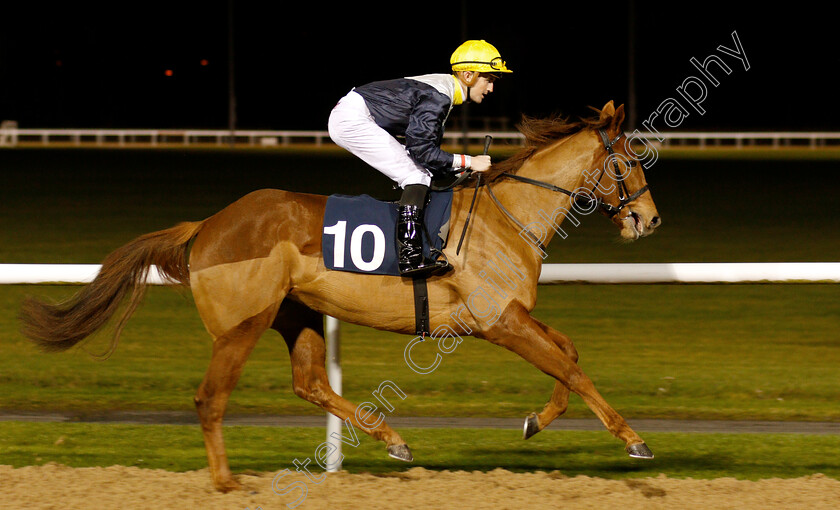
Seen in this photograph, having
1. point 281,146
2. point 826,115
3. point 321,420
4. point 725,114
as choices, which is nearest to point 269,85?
point 281,146

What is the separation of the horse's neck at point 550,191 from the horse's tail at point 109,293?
1269 mm

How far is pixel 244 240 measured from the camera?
430 cm

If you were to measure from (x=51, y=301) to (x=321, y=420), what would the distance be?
1.54m

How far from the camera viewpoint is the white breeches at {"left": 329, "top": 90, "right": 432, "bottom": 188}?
4.50m

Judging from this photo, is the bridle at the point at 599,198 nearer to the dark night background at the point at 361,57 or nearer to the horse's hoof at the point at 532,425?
the horse's hoof at the point at 532,425

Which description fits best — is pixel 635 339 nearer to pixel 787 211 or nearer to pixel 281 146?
pixel 787 211

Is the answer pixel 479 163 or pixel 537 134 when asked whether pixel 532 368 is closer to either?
pixel 537 134

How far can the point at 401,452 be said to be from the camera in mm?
4406

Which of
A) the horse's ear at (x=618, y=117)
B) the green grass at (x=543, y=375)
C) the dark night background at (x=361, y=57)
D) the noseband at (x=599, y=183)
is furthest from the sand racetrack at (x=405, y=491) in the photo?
the dark night background at (x=361, y=57)

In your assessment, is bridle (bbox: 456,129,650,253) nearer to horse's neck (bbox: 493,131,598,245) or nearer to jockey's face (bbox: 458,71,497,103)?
horse's neck (bbox: 493,131,598,245)

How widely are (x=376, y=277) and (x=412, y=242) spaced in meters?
0.20

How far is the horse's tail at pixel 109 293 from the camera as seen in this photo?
4508mm

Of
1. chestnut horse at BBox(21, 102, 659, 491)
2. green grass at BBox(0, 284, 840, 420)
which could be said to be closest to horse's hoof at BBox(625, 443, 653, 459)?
chestnut horse at BBox(21, 102, 659, 491)

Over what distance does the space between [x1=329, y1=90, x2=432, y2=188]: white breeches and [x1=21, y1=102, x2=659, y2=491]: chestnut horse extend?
230 millimetres
